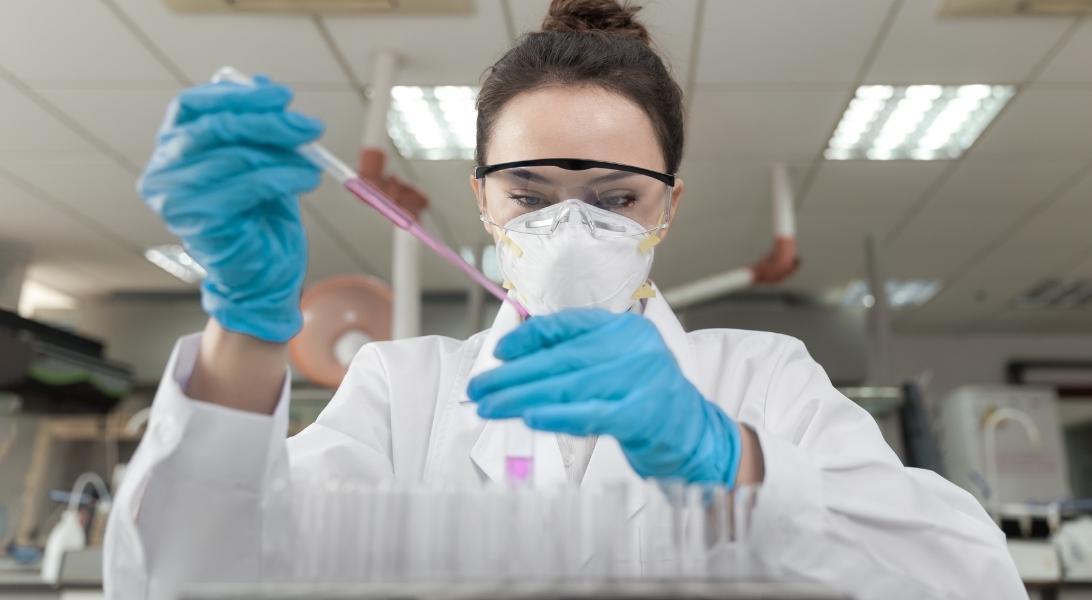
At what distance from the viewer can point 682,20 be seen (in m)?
2.80

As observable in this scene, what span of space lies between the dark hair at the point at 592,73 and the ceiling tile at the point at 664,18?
4.83 feet

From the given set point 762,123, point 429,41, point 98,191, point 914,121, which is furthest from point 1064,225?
point 98,191

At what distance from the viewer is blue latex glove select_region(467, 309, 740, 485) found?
0.67 metres

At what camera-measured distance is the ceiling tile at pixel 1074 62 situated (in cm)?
288

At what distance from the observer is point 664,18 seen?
2.77 metres

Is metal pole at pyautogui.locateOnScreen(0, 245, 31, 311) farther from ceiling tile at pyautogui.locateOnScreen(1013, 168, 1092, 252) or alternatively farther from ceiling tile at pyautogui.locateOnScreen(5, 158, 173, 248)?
ceiling tile at pyautogui.locateOnScreen(1013, 168, 1092, 252)

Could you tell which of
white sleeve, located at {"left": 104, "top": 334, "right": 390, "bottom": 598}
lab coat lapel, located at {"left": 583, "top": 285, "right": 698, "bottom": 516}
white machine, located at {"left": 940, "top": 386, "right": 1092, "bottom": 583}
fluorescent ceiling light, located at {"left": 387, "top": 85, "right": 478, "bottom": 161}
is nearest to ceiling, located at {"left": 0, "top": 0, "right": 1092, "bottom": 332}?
fluorescent ceiling light, located at {"left": 387, "top": 85, "right": 478, "bottom": 161}

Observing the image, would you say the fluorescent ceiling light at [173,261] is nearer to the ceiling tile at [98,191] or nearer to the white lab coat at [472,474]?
the ceiling tile at [98,191]

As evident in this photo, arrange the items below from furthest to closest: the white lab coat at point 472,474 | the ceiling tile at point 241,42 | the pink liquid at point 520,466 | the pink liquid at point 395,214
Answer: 1. the ceiling tile at point 241,42
2. the pink liquid at point 520,466
3. the pink liquid at point 395,214
4. the white lab coat at point 472,474

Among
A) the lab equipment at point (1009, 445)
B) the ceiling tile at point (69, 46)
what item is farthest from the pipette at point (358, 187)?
the lab equipment at point (1009, 445)

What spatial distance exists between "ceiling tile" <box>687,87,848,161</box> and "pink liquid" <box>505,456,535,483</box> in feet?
8.41

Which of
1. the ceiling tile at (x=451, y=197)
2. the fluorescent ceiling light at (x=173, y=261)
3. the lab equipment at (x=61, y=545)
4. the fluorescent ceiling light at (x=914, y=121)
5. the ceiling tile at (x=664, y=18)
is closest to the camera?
the lab equipment at (x=61, y=545)

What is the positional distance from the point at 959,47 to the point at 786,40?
0.65 m

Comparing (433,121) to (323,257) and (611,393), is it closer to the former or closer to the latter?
(323,257)
